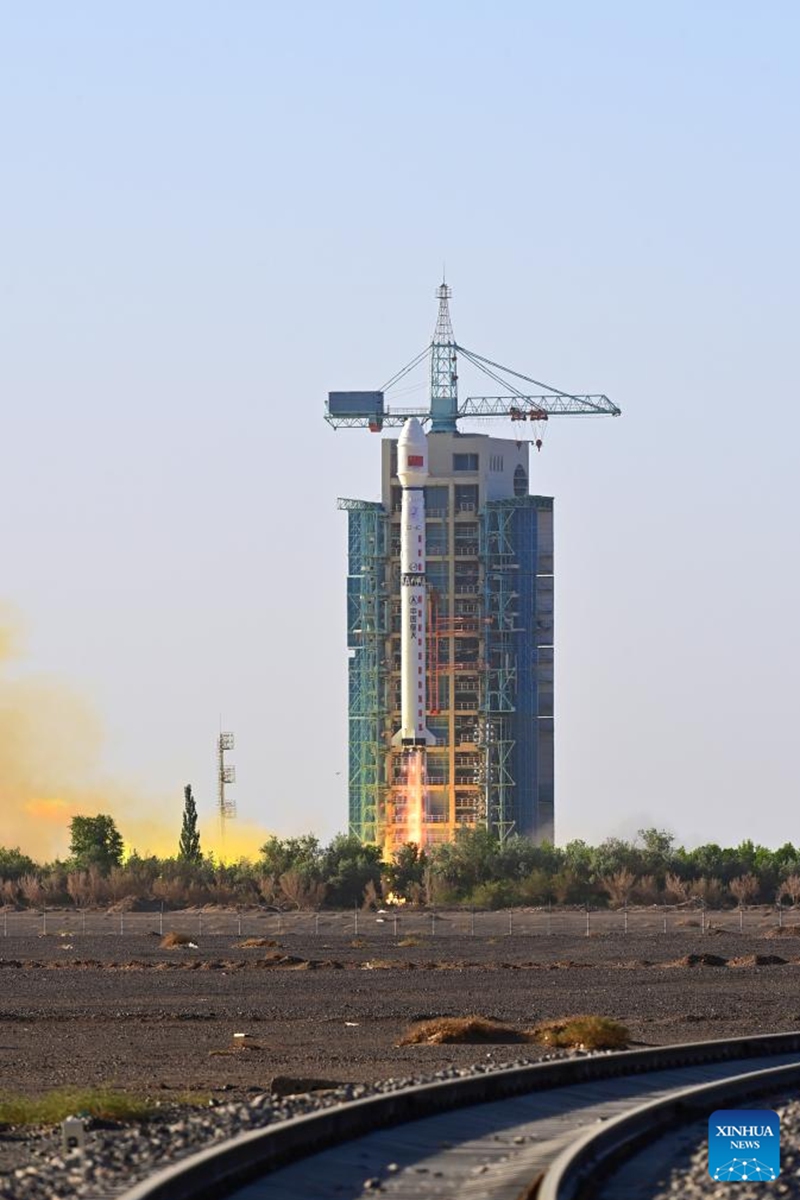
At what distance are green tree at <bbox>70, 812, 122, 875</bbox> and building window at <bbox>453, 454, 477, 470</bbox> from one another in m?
25.9

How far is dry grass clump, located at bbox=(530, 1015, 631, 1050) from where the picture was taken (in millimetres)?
36188

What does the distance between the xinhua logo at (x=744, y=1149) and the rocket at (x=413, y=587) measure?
92815 millimetres

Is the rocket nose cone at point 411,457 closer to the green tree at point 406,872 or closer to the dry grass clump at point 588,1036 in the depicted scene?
the green tree at point 406,872

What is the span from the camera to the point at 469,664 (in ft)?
405

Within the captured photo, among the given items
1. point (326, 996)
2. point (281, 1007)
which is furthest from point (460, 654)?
point (281, 1007)

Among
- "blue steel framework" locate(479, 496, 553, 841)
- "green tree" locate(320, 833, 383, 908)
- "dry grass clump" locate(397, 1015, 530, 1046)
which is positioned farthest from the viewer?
"blue steel framework" locate(479, 496, 553, 841)

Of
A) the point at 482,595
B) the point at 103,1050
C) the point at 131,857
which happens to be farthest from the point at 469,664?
the point at 103,1050

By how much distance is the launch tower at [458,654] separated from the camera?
4838 inches

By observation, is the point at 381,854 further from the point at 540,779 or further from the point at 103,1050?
the point at 103,1050

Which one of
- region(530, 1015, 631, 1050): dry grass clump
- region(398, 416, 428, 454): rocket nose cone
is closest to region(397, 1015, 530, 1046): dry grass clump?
region(530, 1015, 631, 1050): dry grass clump

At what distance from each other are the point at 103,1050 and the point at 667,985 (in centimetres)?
1988

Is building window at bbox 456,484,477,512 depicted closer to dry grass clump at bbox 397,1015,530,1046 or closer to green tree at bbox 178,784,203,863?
green tree at bbox 178,784,203,863

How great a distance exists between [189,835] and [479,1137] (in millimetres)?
96354

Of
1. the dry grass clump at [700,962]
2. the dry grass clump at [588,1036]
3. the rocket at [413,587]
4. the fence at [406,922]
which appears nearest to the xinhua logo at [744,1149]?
the dry grass clump at [588,1036]
